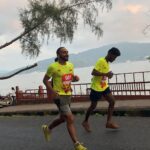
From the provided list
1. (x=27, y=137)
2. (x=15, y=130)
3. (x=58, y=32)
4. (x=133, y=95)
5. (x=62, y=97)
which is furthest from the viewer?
(x=58, y=32)

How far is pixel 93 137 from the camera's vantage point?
10.4 metres

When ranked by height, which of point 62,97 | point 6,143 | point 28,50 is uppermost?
point 28,50

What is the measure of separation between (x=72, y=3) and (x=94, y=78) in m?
21.5

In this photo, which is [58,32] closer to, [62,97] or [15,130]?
[15,130]

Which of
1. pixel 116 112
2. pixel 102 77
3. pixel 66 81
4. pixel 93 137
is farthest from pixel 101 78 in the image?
pixel 116 112

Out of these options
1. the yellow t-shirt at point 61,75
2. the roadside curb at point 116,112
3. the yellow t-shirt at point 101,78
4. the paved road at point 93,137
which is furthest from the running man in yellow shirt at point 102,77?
the roadside curb at point 116,112

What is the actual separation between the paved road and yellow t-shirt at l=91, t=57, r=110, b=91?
956 mm

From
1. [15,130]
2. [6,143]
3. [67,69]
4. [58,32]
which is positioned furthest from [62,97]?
[58,32]

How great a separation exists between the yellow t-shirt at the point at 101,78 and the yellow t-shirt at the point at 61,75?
7.12 ft

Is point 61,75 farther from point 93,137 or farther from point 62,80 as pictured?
point 93,137

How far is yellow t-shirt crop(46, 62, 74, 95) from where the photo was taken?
29.1 ft

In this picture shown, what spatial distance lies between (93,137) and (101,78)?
54.7 inches

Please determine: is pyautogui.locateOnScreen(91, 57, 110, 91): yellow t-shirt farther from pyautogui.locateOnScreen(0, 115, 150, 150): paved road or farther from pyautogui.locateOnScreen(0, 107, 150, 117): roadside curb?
pyautogui.locateOnScreen(0, 107, 150, 117): roadside curb

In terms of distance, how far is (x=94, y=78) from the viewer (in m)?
11.3
